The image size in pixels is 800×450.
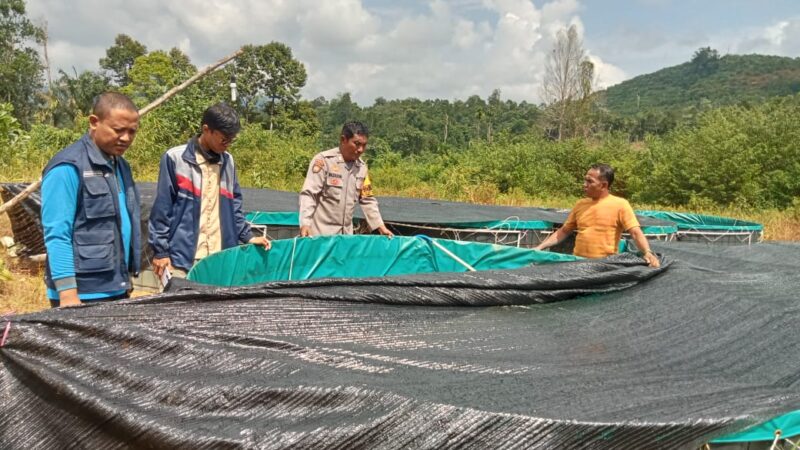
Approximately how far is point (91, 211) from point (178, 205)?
640 mm

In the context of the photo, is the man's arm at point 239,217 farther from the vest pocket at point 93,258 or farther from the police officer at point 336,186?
the vest pocket at point 93,258

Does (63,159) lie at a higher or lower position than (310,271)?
higher

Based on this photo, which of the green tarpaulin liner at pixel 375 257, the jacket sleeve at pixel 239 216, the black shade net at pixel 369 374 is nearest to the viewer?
the black shade net at pixel 369 374

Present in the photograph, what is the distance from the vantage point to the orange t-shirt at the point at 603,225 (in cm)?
378

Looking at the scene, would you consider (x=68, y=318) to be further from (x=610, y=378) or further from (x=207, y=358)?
(x=610, y=378)

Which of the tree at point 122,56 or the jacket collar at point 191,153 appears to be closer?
the jacket collar at point 191,153

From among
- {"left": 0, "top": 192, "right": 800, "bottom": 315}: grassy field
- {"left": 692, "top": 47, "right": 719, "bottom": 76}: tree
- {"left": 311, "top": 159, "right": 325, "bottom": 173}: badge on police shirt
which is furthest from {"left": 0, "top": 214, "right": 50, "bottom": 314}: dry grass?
{"left": 692, "top": 47, "right": 719, "bottom": 76}: tree

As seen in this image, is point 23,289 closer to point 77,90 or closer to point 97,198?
point 97,198

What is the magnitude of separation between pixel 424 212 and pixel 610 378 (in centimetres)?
496

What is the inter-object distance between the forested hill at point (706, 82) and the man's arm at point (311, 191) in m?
63.8

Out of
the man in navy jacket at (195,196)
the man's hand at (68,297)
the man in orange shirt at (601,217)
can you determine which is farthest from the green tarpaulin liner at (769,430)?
the man in orange shirt at (601,217)

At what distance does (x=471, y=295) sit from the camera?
2.16 m

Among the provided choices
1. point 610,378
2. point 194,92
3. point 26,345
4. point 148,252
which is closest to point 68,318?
point 26,345

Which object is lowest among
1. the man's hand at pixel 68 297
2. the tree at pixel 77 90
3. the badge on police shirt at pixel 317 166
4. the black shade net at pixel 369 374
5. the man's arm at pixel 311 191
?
the black shade net at pixel 369 374
